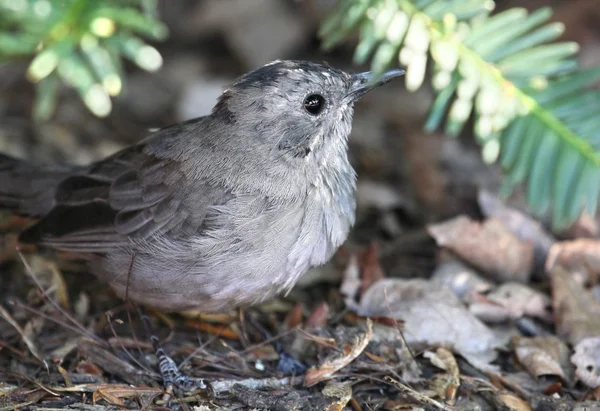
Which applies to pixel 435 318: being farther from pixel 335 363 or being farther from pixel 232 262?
pixel 232 262

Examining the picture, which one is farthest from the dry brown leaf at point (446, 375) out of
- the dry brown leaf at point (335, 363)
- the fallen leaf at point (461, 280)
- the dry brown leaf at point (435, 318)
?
the fallen leaf at point (461, 280)

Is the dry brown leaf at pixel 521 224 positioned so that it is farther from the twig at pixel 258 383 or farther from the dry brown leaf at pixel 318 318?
the twig at pixel 258 383

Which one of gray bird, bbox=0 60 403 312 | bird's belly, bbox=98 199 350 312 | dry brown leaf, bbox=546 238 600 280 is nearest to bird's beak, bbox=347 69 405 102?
gray bird, bbox=0 60 403 312

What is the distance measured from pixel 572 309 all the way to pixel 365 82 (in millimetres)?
1831

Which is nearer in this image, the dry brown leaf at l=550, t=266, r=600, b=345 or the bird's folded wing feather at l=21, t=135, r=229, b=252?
the bird's folded wing feather at l=21, t=135, r=229, b=252

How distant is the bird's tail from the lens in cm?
463

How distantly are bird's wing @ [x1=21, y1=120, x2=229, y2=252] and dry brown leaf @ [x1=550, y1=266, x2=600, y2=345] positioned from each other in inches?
83.5

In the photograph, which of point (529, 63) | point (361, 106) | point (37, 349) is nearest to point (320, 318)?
point (37, 349)

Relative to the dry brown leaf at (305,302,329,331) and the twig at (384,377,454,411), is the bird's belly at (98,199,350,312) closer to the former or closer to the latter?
the dry brown leaf at (305,302,329,331)

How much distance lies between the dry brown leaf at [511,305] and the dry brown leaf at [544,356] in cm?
25

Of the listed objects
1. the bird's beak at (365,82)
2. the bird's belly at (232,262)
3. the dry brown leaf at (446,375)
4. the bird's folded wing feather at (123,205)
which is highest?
the bird's beak at (365,82)

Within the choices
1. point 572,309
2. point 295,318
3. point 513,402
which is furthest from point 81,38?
point 572,309

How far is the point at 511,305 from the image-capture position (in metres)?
4.42

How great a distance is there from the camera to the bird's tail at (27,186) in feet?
15.2
